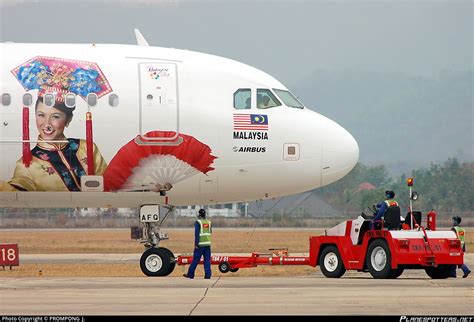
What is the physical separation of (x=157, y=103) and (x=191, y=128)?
104 centimetres

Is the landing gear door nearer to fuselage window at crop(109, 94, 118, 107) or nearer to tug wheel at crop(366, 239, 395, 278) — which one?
fuselage window at crop(109, 94, 118, 107)

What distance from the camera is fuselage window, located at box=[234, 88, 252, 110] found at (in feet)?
96.4

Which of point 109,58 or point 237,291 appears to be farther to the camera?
point 109,58

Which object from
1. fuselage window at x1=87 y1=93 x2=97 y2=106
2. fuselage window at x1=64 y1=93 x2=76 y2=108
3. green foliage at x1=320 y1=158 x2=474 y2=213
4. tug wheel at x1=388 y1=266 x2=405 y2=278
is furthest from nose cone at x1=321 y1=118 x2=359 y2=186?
green foliage at x1=320 y1=158 x2=474 y2=213

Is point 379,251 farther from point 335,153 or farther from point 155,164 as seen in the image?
point 155,164

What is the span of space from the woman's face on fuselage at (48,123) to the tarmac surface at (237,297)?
3568mm

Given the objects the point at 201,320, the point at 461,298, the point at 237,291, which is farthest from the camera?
the point at 237,291

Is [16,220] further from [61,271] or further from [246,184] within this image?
[246,184]

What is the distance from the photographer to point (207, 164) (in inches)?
1148

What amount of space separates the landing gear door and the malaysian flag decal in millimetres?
1565

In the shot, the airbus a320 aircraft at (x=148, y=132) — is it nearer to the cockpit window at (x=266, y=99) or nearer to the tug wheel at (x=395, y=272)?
the cockpit window at (x=266, y=99)

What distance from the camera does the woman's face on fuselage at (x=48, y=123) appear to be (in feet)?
92.4

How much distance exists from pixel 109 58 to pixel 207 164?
3586 millimetres

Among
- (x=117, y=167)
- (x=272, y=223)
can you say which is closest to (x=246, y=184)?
(x=117, y=167)
